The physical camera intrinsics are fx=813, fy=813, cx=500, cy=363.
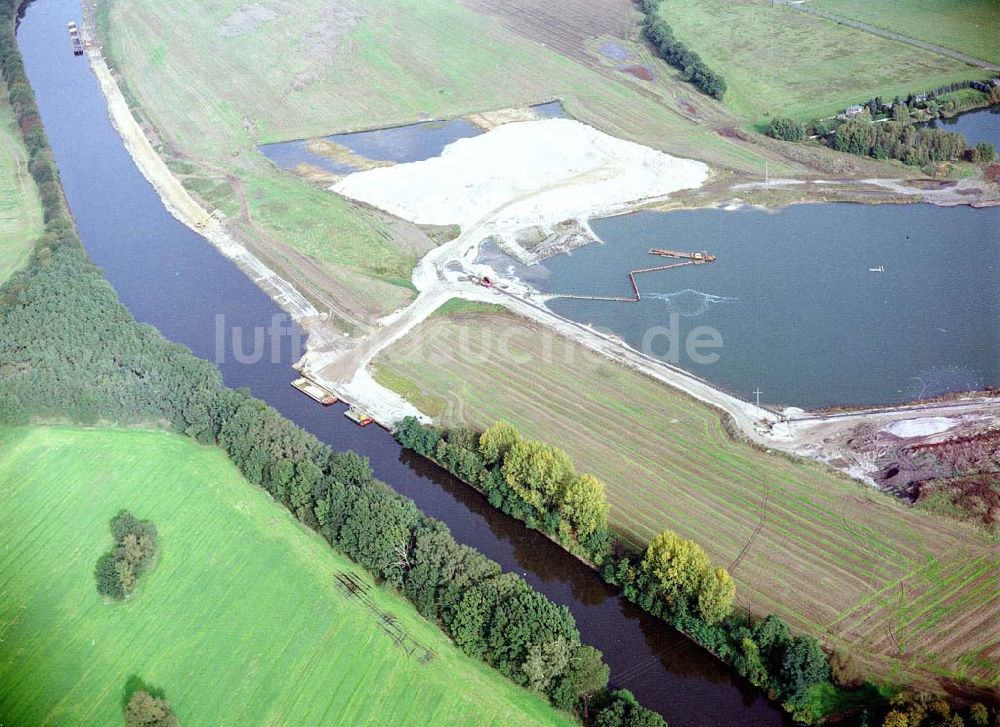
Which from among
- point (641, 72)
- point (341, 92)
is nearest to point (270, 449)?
point (341, 92)

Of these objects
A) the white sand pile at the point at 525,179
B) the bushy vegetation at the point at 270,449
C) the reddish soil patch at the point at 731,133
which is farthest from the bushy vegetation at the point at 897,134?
the bushy vegetation at the point at 270,449

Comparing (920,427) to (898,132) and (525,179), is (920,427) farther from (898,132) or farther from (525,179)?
(525,179)

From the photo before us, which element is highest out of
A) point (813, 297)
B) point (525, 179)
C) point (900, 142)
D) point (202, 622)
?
point (900, 142)

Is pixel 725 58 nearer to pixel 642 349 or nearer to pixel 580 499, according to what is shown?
pixel 642 349

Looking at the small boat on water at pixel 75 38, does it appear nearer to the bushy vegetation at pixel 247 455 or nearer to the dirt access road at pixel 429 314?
the dirt access road at pixel 429 314

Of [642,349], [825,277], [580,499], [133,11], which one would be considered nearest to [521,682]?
[580,499]

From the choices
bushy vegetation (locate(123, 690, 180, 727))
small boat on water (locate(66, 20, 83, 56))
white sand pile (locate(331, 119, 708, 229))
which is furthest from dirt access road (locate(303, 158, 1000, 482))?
small boat on water (locate(66, 20, 83, 56))

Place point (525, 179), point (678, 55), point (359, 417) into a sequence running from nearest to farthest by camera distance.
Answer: point (359, 417)
point (525, 179)
point (678, 55)
